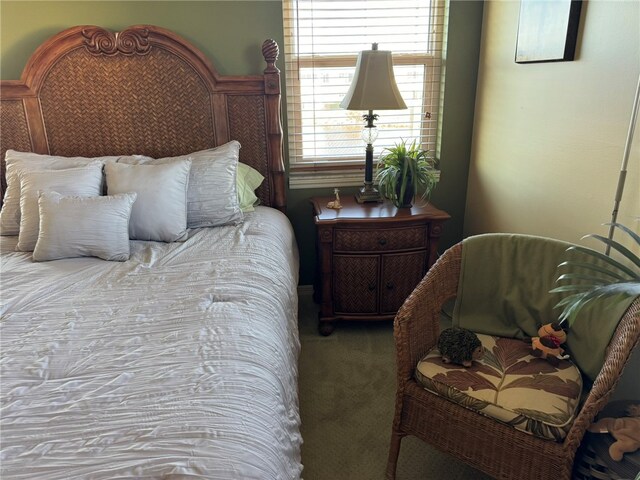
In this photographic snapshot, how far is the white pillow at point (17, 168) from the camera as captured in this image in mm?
2092

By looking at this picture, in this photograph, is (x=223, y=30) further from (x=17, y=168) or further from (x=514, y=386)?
(x=514, y=386)

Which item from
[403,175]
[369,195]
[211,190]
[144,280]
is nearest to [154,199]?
[211,190]

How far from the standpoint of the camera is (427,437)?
1503 mm

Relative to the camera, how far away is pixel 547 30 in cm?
188

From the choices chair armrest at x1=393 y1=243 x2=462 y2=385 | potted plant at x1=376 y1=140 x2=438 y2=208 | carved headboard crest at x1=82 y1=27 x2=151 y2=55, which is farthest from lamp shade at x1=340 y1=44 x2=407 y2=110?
carved headboard crest at x1=82 y1=27 x2=151 y2=55

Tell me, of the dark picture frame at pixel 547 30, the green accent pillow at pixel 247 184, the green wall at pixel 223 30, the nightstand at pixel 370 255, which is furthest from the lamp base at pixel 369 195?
the dark picture frame at pixel 547 30

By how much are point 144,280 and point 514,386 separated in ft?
4.42

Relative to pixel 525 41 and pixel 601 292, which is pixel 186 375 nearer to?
pixel 601 292

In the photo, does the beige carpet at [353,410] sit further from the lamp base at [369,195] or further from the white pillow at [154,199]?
the white pillow at [154,199]

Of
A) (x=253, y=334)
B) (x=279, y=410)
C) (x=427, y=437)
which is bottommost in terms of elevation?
(x=427, y=437)

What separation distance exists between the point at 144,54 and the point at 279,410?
6.72 feet

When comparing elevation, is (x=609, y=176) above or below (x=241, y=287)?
above

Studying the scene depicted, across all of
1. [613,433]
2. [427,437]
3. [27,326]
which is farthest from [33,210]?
[613,433]

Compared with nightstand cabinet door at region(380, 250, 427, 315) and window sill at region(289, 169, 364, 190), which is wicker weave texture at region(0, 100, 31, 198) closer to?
window sill at region(289, 169, 364, 190)
